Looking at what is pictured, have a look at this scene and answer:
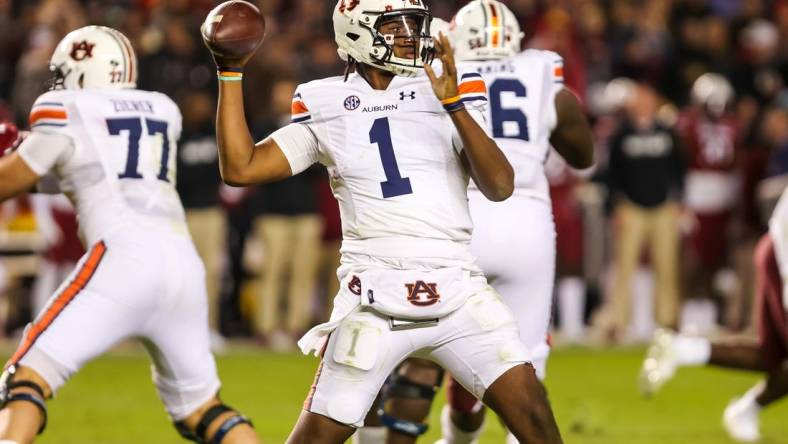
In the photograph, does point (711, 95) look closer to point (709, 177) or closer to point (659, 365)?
point (709, 177)

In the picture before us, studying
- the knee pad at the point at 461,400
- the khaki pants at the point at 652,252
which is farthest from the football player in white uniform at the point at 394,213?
the khaki pants at the point at 652,252

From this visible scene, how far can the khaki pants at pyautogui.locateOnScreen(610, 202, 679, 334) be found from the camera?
11.7 meters

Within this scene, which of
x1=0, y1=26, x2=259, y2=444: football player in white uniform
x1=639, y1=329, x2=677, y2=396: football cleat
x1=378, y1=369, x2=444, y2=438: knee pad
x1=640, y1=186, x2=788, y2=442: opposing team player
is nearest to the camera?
x1=0, y1=26, x2=259, y2=444: football player in white uniform

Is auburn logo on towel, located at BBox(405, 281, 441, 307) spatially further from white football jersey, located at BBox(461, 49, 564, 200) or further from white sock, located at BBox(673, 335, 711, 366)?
white sock, located at BBox(673, 335, 711, 366)

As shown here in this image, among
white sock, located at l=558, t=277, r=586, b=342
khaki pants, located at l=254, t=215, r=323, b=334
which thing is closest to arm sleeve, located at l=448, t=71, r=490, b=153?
khaki pants, located at l=254, t=215, r=323, b=334

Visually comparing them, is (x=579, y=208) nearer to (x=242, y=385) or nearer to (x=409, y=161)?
(x=242, y=385)

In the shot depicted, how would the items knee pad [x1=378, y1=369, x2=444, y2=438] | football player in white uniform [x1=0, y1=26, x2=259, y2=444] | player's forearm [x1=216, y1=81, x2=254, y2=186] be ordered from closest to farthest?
player's forearm [x1=216, y1=81, x2=254, y2=186], football player in white uniform [x1=0, y1=26, x2=259, y2=444], knee pad [x1=378, y1=369, x2=444, y2=438]

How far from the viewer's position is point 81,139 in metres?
5.13

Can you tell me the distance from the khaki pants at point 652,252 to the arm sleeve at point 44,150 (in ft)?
24.3

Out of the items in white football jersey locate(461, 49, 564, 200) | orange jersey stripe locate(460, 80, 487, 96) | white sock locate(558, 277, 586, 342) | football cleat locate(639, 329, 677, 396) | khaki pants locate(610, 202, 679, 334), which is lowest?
white sock locate(558, 277, 586, 342)

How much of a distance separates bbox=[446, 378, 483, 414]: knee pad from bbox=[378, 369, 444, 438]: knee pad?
24cm

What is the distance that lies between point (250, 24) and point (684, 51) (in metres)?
10.2

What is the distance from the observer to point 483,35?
5.81m

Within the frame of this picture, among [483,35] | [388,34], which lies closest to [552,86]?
[483,35]
